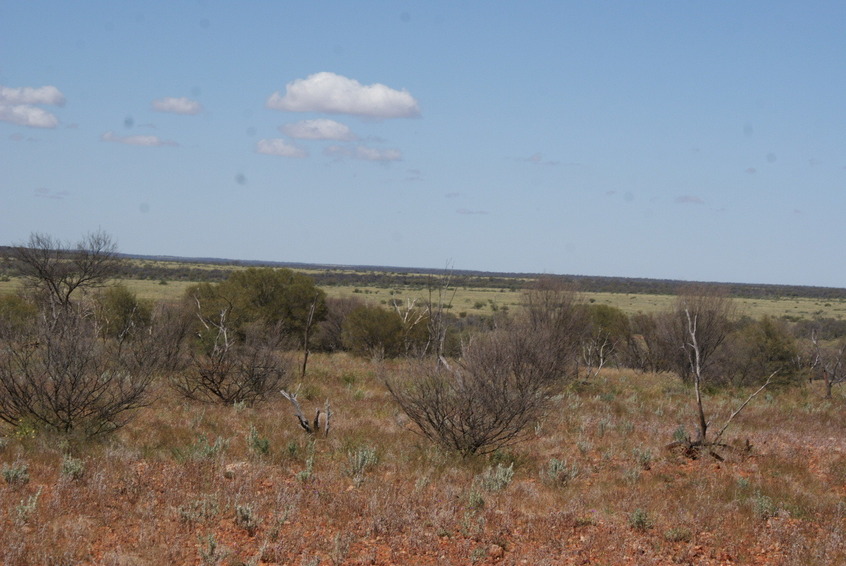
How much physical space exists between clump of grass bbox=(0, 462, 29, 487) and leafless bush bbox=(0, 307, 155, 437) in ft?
8.02

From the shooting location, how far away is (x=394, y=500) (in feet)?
28.6

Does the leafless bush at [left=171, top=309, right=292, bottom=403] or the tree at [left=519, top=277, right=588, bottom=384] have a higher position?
the tree at [left=519, top=277, right=588, bottom=384]

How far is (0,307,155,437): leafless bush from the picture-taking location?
10875 millimetres

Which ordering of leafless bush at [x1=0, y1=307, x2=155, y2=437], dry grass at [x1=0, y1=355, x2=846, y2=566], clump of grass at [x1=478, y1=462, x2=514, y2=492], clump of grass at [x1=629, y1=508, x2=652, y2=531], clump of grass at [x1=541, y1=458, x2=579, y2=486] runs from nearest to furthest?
1. dry grass at [x1=0, y1=355, x2=846, y2=566]
2. clump of grass at [x1=629, y1=508, x2=652, y2=531]
3. clump of grass at [x1=478, y1=462, x2=514, y2=492]
4. clump of grass at [x1=541, y1=458, x2=579, y2=486]
5. leafless bush at [x1=0, y1=307, x2=155, y2=437]

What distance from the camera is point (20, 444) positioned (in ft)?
33.4

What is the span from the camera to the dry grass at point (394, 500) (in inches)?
285

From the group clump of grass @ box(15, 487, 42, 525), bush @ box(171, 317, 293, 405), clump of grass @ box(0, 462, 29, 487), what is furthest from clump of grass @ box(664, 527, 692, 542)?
bush @ box(171, 317, 293, 405)

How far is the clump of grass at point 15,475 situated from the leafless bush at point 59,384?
8.02ft

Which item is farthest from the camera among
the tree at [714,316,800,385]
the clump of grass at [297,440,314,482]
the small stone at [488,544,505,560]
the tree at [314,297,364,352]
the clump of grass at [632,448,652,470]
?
the tree at [314,297,364,352]

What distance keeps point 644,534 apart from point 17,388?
31.4 ft

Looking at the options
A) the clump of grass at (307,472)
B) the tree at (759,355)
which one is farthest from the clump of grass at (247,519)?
the tree at (759,355)

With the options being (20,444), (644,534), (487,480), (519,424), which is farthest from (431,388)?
(20,444)

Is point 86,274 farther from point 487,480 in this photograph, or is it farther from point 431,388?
point 487,480

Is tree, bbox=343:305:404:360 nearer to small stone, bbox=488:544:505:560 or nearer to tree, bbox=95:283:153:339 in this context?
tree, bbox=95:283:153:339
